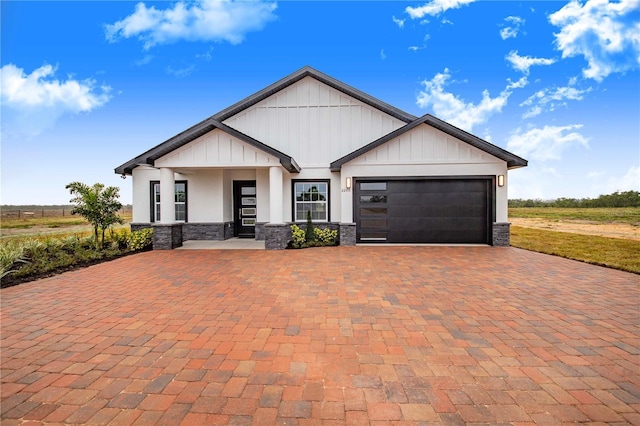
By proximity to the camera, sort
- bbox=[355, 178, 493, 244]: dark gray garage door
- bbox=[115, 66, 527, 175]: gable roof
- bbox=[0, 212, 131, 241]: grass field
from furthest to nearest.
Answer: bbox=[0, 212, 131, 241]: grass field → bbox=[355, 178, 493, 244]: dark gray garage door → bbox=[115, 66, 527, 175]: gable roof

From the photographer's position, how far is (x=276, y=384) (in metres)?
2.47

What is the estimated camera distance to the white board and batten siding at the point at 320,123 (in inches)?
460

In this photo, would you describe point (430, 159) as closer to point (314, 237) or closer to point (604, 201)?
point (314, 237)

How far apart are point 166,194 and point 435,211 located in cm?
1025

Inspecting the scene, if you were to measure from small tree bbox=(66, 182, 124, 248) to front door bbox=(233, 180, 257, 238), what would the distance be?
4.43m

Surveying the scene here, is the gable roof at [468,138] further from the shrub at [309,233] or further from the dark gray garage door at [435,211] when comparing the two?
the shrub at [309,233]

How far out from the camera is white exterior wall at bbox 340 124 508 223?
10.2m

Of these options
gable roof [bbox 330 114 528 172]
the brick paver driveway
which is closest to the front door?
gable roof [bbox 330 114 528 172]

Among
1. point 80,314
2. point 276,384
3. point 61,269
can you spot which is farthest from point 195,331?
point 61,269

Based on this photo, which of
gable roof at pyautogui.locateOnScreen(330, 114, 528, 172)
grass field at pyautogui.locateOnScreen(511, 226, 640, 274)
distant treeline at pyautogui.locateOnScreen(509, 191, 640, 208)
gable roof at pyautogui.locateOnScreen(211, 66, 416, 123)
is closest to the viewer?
grass field at pyautogui.locateOnScreen(511, 226, 640, 274)

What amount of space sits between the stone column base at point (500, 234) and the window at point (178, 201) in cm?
1279

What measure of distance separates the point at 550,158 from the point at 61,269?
28.4 meters

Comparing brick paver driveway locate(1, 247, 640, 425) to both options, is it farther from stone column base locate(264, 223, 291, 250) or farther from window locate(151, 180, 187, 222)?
window locate(151, 180, 187, 222)

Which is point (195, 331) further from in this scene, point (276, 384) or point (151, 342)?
point (276, 384)
